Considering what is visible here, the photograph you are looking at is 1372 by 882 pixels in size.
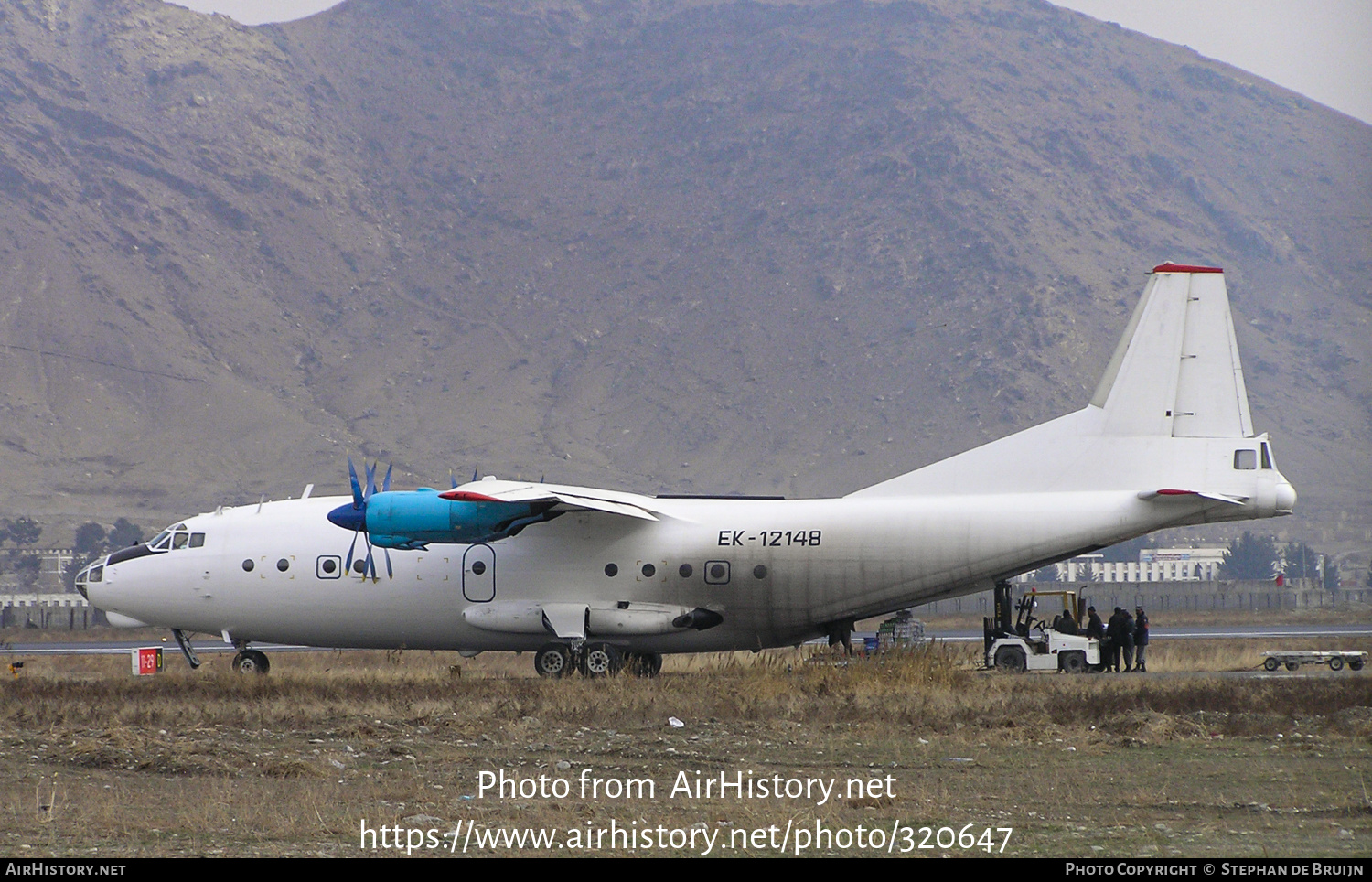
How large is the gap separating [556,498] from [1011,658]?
10085 mm

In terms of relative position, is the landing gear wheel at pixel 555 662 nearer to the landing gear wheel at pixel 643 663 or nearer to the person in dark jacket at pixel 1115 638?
the landing gear wheel at pixel 643 663

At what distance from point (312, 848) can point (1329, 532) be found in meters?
199

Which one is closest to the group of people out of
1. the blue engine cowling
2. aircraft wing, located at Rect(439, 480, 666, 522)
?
aircraft wing, located at Rect(439, 480, 666, 522)

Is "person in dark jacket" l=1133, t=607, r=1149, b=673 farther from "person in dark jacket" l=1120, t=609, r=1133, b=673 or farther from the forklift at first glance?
the forklift

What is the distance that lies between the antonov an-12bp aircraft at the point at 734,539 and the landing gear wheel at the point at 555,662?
3 cm

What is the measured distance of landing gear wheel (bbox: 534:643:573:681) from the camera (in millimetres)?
28672

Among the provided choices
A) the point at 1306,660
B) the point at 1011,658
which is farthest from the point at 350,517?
the point at 1306,660

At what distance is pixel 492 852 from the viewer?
13266 mm

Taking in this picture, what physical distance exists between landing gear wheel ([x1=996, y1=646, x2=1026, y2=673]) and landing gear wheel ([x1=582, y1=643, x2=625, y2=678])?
779cm

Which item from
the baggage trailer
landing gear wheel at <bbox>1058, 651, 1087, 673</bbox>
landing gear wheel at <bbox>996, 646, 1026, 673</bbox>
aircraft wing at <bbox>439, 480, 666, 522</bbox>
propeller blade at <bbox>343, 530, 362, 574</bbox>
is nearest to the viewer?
aircraft wing at <bbox>439, 480, 666, 522</bbox>

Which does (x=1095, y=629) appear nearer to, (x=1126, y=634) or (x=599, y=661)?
(x=1126, y=634)

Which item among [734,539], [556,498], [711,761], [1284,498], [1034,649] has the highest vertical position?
[556,498]

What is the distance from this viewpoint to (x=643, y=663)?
3014 cm
